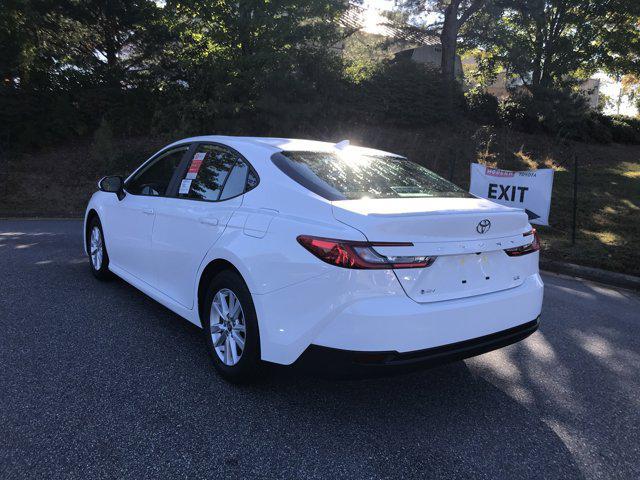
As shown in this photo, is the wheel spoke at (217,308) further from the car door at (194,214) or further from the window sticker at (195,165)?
the window sticker at (195,165)

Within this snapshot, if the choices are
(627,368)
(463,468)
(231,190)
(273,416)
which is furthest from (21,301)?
(627,368)

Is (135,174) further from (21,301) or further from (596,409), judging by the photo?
(596,409)

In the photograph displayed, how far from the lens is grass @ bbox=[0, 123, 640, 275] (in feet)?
28.9

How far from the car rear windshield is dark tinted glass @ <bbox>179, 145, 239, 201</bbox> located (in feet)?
1.59

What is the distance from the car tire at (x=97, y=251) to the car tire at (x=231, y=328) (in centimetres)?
236

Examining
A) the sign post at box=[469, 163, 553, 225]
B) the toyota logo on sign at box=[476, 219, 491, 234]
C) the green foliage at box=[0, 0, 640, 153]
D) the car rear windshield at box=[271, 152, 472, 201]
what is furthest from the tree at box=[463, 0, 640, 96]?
the toyota logo on sign at box=[476, 219, 491, 234]

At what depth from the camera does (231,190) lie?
11.1 ft

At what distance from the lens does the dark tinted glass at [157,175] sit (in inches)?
164

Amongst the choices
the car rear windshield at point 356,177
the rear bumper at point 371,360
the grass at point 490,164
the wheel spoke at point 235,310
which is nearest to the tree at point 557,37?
the grass at point 490,164

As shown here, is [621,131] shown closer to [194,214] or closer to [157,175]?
[157,175]

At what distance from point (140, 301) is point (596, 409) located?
3.95m

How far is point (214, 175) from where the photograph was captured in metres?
3.64

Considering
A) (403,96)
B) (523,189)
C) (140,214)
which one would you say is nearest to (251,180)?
(140,214)

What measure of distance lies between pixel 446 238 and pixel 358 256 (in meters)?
0.54
